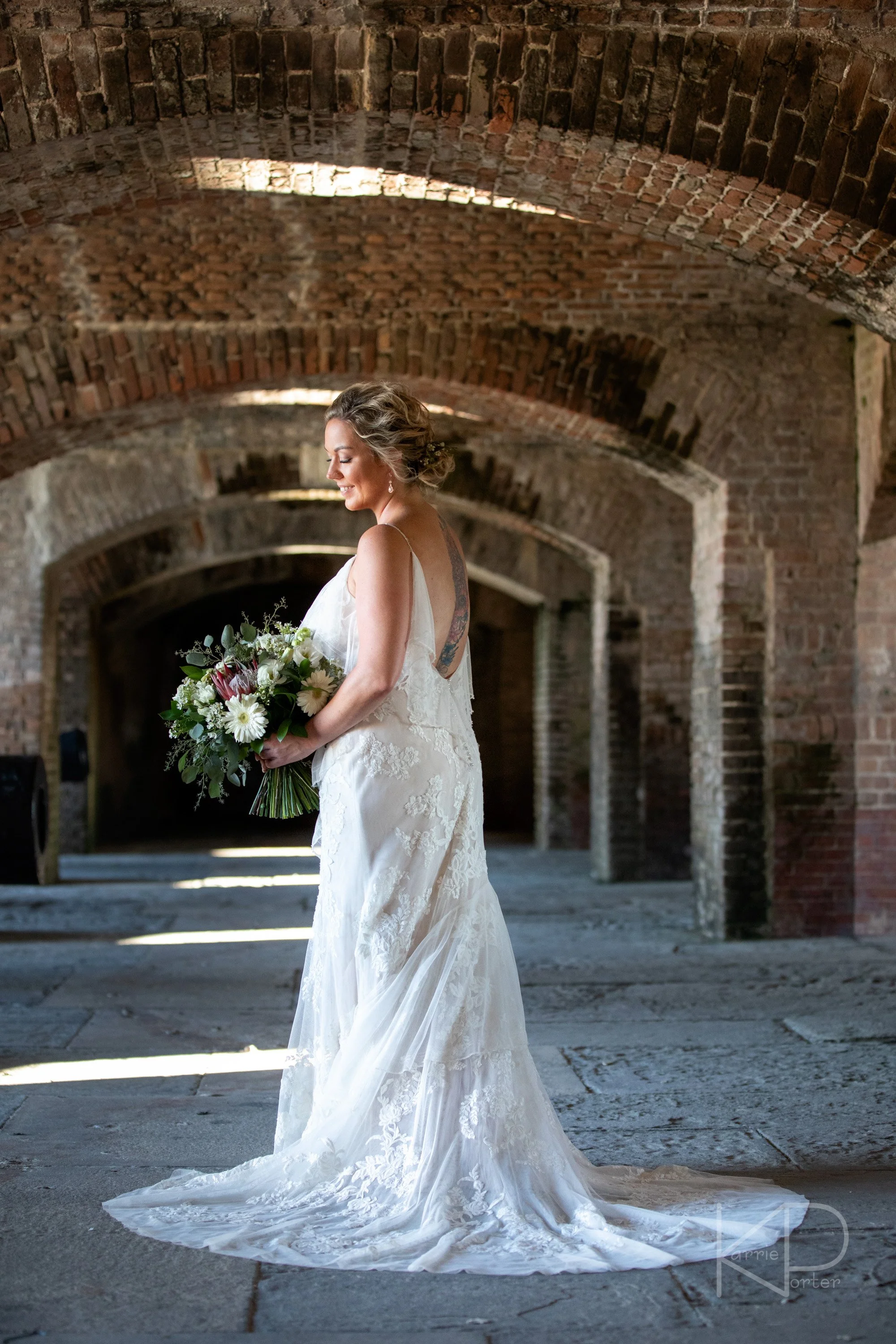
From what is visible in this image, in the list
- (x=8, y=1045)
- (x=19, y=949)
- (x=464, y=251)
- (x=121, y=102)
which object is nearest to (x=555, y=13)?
(x=121, y=102)

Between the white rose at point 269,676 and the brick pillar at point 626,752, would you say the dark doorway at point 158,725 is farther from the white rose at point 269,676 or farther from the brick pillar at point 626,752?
the white rose at point 269,676

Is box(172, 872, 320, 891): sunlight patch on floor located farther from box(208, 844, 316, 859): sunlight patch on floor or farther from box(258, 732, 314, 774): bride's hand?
box(258, 732, 314, 774): bride's hand

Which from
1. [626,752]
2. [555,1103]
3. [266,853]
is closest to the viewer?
[555,1103]

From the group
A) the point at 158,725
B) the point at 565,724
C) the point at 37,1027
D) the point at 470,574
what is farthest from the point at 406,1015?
the point at 158,725

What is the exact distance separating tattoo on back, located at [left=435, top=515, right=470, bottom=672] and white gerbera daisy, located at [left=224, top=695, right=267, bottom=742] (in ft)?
1.48

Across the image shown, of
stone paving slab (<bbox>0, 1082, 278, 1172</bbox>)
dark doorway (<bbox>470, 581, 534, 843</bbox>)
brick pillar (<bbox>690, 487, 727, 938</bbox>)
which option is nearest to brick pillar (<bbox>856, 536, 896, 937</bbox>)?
brick pillar (<bbox>690, 487, 727, 938</bbox>)

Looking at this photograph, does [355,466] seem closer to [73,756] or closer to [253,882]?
[253,882]

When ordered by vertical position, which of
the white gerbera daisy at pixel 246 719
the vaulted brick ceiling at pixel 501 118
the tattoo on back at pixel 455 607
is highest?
the vaulted brick ceiling at pixel 501 118

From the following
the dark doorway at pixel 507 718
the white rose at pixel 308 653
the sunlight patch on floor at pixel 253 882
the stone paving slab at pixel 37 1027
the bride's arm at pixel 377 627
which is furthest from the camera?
the dark doorway at pixel 507 718

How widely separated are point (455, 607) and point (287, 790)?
2.14 ft

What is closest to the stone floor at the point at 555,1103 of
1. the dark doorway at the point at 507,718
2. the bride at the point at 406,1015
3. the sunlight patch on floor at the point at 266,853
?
the bride at the point at 406,1015

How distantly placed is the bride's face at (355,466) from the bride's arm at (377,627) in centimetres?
15

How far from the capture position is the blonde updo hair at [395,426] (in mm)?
3490

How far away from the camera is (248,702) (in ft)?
11.5
